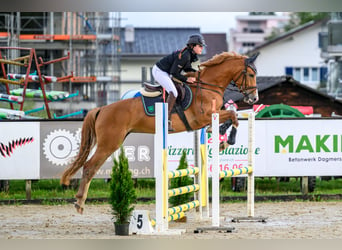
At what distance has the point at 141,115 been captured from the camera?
12711mm

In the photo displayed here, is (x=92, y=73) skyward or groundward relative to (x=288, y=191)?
skyward

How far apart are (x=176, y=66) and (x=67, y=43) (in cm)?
2192

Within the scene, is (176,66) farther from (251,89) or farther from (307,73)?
(307,73)

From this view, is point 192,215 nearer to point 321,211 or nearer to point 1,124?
point 321,211

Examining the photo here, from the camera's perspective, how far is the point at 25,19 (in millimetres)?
34531

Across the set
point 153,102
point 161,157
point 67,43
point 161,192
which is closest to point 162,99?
point 153,102

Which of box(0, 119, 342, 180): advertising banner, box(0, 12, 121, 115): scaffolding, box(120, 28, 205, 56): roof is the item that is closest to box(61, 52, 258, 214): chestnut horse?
box(0, 119, 342, 180): advertising banner

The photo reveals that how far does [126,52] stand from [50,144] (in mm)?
54445

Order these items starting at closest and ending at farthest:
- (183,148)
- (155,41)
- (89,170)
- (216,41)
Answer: (89,170), (183,148), (155,41), (216,41)

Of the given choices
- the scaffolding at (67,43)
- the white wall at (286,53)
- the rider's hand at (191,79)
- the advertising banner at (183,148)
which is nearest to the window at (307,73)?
the white wall at (286,53)

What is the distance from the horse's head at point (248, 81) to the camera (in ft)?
42.2

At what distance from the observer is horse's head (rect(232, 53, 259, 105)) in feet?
42.2
